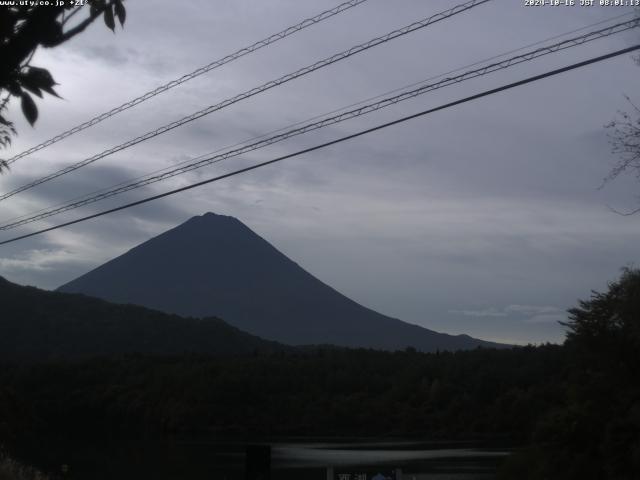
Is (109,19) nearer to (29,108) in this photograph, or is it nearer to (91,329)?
(29,108)

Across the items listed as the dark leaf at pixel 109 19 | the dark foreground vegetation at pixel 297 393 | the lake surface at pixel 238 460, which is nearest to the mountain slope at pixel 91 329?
the dark foreground vegetation at pixel 297 393

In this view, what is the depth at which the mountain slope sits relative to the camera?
4284 inches

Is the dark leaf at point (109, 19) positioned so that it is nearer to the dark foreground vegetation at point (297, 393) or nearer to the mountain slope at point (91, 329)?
the dark foreground vegetation at point (297, 393)

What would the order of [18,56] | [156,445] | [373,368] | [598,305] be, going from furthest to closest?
[373,368] < [156,445] < [598,305] < [18,56]

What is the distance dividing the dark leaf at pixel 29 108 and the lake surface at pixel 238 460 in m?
30.3

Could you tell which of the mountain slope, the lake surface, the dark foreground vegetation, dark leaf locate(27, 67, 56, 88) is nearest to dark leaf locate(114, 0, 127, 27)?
dark leaf locate(27, 67, 56, 88)

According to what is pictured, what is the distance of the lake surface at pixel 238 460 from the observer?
42.0m

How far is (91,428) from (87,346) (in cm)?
3990

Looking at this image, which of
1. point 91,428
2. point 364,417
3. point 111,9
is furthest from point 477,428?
point 111,9

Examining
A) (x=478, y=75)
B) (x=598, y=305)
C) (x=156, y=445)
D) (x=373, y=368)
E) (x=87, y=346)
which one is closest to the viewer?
(x=478, y=75)

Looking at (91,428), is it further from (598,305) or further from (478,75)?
(478,75)

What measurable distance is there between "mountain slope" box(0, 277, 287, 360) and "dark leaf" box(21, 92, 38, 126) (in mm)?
101161

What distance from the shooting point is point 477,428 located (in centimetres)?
7762

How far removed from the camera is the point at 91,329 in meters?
121
